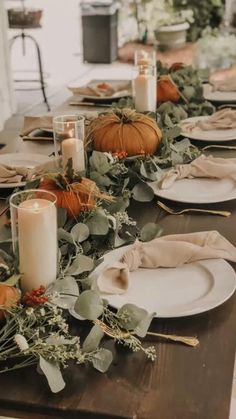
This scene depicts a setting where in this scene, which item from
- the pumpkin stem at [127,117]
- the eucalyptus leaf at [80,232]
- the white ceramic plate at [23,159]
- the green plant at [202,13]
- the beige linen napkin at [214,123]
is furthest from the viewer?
the green plant at [202,13]

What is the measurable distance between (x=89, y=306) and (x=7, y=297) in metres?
0.12

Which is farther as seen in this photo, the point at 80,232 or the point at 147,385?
the point at 80,232

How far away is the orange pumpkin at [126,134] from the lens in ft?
5.11

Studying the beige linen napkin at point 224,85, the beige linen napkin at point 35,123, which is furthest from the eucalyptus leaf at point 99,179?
the beige linen napkin at point 224,85

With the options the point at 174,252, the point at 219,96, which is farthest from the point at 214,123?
the point at 174,252

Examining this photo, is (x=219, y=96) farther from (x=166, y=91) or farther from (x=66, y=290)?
(x=66, y=290)

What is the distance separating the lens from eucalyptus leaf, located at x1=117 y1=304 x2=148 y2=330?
88 centimetres

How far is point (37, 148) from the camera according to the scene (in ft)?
6.25

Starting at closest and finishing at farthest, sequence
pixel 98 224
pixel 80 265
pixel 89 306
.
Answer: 1. pixel 89 306
2. pixel 80 265
3. pixel 98 224

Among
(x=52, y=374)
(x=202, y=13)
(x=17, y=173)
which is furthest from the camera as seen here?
(x=202, y=13)

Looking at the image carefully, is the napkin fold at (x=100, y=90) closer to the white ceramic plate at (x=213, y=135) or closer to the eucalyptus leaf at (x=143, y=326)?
the white ceramic plate at (x=213, y=135)

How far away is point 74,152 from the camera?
56.1 inches

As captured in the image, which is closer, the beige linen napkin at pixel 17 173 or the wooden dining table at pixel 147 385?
the wooden dining table at pixel 147 385

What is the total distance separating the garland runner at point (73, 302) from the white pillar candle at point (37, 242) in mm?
21
